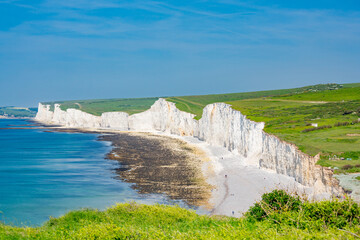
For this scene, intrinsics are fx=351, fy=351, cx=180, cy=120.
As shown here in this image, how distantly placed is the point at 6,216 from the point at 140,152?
37.2 m

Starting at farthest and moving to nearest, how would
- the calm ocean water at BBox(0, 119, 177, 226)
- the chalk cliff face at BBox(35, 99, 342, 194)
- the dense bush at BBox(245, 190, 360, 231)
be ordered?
the calm ocean water at BBox(0, 119, 177, 226) < the chalk cliff face at BBox(35, 99, 342, 194) < the dense bush at BBox(245, 190, 360, 231)

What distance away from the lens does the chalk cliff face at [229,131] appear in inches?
1182

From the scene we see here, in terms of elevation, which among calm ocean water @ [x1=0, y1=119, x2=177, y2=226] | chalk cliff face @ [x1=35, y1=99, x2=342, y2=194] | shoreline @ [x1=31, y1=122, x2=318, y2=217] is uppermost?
chalk cliff face @ [x1=35, y1=99, x2=342, y2=194]

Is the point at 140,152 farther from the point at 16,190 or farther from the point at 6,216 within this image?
the point at 6,216

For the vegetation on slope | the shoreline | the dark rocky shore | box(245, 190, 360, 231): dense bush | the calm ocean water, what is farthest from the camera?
the dark rocky shore

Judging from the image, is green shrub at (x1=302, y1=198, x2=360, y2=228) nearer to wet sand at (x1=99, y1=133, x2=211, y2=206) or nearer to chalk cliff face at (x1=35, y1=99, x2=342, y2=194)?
chalk cliff face at (x1=35, y1=99, x2=342, y2=194)

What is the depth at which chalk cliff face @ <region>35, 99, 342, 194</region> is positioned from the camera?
30.0 m

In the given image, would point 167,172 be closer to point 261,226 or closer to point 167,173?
point 167,173

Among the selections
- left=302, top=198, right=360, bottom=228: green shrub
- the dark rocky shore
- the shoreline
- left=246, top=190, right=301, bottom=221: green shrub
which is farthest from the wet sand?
left=302, top=198, right=360, bottom=228: green shrub

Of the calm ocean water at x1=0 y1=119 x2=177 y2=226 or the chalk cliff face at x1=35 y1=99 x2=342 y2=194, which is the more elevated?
the chalk cliff face at x1=35 y1=99 x2=342 y2=194

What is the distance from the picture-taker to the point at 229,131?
68812 mm

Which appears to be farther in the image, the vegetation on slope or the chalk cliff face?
the chalk cliff face

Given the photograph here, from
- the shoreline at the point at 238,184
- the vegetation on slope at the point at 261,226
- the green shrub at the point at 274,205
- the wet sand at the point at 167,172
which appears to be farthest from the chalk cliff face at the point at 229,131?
the wet sand at the point at 167,172

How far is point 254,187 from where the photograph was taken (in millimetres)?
35562
